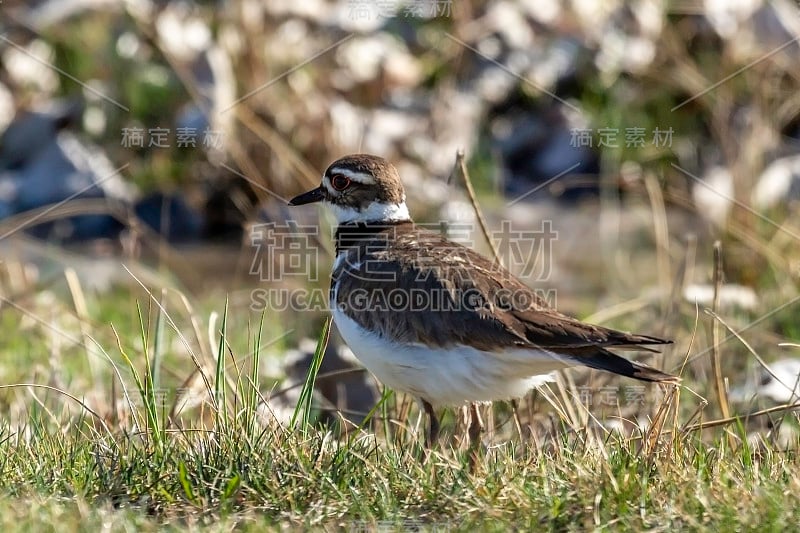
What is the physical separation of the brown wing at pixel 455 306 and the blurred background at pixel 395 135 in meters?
2.74

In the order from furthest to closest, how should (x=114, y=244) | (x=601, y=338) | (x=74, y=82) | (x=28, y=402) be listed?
(x=74, y=82)
(x=114, y=244)
(x=28, y=402)
(x=601, y=338)

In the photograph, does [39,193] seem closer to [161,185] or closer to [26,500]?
[161,185]

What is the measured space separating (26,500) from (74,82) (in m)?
8.64

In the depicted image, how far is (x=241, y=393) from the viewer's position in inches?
192

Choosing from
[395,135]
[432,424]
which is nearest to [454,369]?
[432,424]

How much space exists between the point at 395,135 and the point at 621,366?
724 centimetres

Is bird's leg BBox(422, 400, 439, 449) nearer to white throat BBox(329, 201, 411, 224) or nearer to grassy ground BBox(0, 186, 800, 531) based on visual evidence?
grassy ground BBox(0, 186, 800, 531)

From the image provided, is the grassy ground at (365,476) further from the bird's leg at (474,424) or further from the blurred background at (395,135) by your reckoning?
the blurred background at (395,135)

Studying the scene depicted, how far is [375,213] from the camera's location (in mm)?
6004

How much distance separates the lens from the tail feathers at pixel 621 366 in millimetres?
4566

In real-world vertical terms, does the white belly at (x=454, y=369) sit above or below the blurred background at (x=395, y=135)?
below

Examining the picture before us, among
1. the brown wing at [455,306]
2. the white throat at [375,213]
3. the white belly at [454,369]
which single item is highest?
the white throat at [375,213]

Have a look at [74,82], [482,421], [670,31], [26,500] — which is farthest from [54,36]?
[26,500]

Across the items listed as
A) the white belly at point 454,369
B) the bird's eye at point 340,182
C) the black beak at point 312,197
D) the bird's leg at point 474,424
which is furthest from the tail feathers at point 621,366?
the black beak at point 312,197
